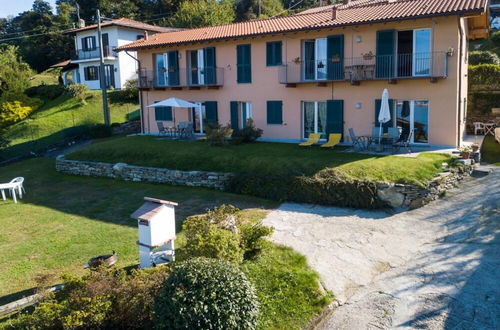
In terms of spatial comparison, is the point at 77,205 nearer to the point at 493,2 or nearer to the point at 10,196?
the point at 10,196

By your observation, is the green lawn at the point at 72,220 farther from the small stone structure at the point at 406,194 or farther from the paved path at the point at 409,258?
the small stone structure at the point at 406,194

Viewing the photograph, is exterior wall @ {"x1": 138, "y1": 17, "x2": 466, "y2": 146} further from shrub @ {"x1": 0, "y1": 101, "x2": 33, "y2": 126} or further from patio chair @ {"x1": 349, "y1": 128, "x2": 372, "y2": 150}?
shrub @ {"x1": 0, "y1": 101, "x2": 33, "y2": 126}

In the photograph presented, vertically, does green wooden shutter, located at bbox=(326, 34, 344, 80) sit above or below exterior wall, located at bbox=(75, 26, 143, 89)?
below

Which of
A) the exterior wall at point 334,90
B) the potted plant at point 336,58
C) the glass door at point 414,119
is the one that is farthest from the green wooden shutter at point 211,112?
the glass door at point 414,119

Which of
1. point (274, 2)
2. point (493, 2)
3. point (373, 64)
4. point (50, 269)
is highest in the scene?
point (274, 2)

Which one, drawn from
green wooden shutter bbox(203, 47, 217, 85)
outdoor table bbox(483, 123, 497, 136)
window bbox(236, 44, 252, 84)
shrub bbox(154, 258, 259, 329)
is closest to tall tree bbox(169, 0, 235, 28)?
green wooden shutter bbox(203, 47, 217, 85)

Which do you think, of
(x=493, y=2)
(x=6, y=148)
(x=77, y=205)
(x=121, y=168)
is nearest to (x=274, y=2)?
(x=493, y=2)
